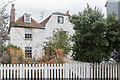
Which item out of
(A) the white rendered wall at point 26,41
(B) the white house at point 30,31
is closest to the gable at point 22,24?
(B) the white house at point 30,31

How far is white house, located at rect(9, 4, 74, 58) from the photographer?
16.3 m

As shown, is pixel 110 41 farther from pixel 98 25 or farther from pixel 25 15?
pixel 25 15

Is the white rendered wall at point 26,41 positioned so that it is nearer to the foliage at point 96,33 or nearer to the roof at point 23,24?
the roof at point 23,24

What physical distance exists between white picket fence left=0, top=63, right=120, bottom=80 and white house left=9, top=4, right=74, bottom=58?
9.24 m

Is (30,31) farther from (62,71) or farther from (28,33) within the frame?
(62,71)

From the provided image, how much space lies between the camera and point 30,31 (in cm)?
1706

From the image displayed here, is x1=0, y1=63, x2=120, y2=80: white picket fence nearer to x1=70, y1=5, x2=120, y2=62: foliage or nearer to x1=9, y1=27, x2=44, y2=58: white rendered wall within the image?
x1=70, y1=5, x2=120, y2=62: foliage

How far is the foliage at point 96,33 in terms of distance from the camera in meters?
6.33

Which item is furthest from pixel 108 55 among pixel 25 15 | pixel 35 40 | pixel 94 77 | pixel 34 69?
pixel 25 15

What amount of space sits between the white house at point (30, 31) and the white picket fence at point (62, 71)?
9.24 m

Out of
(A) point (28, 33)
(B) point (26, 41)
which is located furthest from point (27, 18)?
(B) point (26, 41)

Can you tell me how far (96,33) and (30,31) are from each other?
1174cm

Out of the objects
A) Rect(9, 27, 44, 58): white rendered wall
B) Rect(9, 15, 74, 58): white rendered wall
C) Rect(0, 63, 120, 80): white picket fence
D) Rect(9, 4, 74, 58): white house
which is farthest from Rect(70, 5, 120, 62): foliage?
Rect(9, 27, 44, 58): white rendered wall

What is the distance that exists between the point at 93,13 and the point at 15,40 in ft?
38.7
